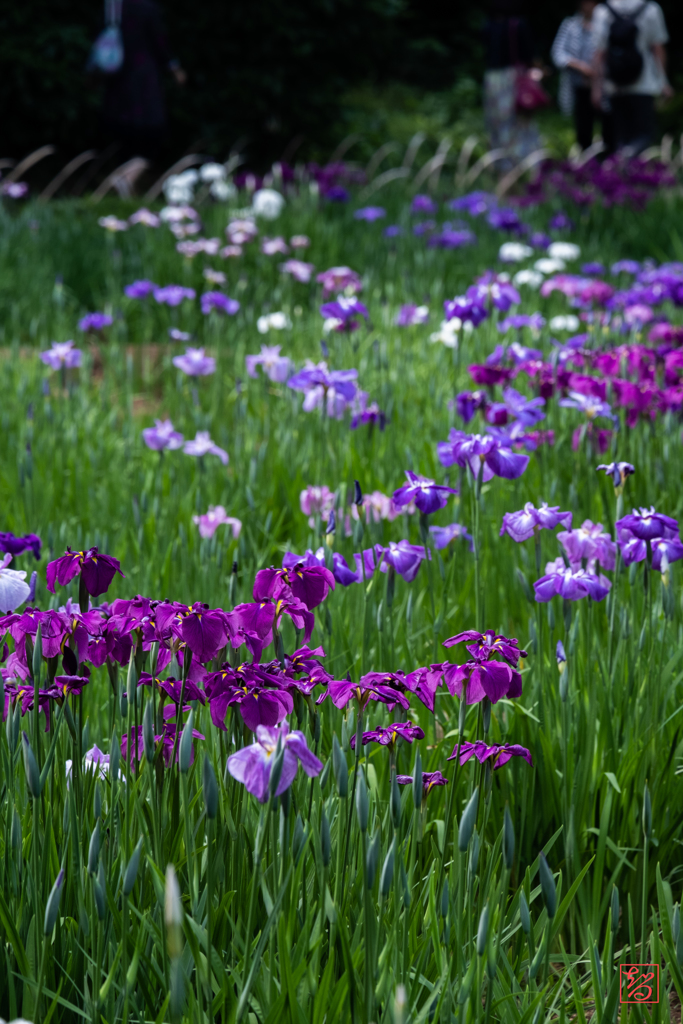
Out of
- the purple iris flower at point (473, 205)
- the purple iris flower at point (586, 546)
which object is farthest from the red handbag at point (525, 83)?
the purple iris flower at point (586, 546)

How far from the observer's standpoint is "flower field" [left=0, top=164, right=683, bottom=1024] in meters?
1.02

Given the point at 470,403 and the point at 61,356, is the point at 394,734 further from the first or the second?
the point at 61,356

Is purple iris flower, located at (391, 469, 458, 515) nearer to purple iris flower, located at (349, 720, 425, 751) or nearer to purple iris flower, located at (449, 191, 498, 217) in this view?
purple iris flower, located at (349, 720, 425, 751)

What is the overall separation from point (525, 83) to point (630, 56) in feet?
3.95

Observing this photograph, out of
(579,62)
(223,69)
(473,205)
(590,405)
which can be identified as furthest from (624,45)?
(590,405)

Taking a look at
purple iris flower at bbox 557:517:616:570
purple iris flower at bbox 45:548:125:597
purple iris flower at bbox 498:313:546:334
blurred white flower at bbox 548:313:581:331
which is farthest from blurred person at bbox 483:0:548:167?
Answer: purple iris flower at bbox 45:548:125:597

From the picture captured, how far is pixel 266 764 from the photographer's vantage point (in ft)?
3.05

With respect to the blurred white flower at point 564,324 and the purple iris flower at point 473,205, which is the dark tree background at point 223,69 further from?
the blurred white flower at point 564,324

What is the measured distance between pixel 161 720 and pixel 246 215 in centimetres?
603

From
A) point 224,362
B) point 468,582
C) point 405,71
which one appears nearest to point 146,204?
point 224,362

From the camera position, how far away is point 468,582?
2.16 meters

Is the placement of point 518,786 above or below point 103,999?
below

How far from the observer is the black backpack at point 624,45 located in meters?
9.64

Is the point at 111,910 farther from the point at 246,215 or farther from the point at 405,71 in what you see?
the point at 405,71
